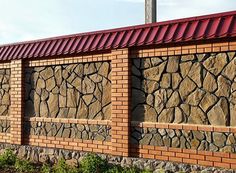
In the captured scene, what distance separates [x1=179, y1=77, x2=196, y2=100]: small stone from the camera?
7.14 metres

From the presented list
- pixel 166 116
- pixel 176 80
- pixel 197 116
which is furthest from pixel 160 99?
pixel 197 116

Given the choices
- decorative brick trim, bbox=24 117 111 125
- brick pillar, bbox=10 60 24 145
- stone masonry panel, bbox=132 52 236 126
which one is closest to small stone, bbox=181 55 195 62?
stone masonry panel, bbox=132 52 236 126

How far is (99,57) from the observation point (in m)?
8.45

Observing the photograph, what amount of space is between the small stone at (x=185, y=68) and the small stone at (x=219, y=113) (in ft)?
2.62

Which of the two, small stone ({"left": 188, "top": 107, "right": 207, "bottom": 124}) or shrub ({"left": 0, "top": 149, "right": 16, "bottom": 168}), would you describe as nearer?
small stone ({"left": 188, "top": 107, "right": 207, "bottom": 124})

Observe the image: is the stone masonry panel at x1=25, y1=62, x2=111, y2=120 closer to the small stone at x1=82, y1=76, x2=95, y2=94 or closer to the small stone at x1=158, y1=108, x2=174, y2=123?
the small stone at x1=82, y1=76, x2=95, y2=94

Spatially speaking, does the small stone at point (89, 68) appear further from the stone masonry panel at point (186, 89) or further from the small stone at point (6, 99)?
the small stone at point (6, 99)

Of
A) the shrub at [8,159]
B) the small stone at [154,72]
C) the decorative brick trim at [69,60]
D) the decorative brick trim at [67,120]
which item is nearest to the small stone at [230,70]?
the small stone at [154,72]

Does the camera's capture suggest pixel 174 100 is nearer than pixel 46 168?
Yes

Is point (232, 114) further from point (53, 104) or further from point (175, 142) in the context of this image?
point (53, 104)

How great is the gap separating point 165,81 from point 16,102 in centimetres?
428

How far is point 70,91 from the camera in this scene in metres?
9.00

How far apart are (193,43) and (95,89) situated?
2.45m

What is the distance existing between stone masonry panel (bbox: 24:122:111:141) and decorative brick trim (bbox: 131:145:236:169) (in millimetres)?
850
